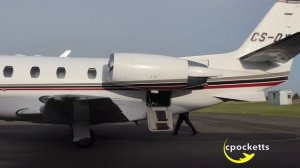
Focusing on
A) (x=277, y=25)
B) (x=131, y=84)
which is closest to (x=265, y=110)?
(x=277, y=25)

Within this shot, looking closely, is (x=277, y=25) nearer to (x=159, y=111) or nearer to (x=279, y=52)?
(x=279, y=52)

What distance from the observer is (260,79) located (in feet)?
37.1

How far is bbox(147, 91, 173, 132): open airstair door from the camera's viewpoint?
9727mm

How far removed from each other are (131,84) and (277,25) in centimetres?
573

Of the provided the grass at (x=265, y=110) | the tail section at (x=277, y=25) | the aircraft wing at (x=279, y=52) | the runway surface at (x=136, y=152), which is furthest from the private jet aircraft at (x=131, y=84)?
the grass at (x=265, y=110)

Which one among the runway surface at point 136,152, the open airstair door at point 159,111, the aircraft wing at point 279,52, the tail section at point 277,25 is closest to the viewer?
the runway surface at point 136,152

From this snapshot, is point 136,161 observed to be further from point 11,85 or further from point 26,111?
point 11,85

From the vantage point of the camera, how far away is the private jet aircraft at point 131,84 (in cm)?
981

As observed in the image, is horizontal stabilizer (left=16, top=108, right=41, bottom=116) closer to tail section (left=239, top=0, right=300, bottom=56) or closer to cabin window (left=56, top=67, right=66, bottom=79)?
cabin window (left=56, top=67, right=66, bottom=79)

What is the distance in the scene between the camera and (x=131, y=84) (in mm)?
10133

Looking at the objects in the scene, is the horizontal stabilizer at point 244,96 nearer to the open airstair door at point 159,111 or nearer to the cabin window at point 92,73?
the open airstair door at point 159,111

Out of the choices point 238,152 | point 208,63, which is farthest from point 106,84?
point 238,152

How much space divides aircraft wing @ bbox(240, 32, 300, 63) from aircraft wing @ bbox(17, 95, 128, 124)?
4.48m

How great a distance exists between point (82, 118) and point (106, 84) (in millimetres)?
1312
